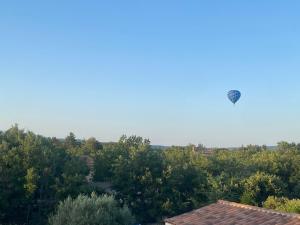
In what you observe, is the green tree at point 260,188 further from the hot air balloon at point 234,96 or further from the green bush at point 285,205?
the hot air balloon at point 234,96

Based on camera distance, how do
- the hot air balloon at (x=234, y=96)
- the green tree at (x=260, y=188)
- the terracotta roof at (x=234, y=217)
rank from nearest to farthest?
the terracotta roof at (x=234, y=217), the green tree at (x=260, y=188), the hot air balloon at (x=234, y=96)

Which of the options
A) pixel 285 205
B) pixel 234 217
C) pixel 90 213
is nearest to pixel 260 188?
pixel 285 205

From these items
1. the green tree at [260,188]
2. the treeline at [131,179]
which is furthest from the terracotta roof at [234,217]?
the green tree at [260,188]

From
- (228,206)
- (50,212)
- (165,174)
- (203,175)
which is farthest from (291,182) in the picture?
(50,212)

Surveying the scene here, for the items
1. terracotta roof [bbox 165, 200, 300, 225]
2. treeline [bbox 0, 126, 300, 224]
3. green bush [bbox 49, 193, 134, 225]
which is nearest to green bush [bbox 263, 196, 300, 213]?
treeline [bbox 0, 126, 300, 224]

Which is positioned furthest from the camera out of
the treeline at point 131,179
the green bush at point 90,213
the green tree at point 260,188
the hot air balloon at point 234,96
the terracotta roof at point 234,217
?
the hot air balloon at point 234,96

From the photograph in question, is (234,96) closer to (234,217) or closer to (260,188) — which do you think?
(260,188)
